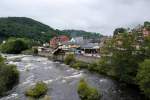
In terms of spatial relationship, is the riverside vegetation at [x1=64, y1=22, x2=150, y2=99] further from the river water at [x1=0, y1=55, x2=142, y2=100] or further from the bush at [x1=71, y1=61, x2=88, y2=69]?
the bush at [x1=71, y1=61, x2=88, y2=69]

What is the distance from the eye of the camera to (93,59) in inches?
2785

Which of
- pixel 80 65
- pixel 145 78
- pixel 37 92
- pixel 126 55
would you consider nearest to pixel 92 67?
pixel 80 65

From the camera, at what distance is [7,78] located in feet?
165

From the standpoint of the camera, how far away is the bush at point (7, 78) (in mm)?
45247

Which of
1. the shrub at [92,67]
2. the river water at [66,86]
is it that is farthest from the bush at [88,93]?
the shrub at [92,67]

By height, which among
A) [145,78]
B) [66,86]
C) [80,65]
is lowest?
[66,86]

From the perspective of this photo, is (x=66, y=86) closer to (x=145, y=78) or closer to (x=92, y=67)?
(x=145, y=78)

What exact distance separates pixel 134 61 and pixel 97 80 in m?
9.00

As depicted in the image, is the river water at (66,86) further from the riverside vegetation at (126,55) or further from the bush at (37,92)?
the riverside vegetation at (126,55)

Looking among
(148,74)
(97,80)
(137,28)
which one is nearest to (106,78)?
(97,80)

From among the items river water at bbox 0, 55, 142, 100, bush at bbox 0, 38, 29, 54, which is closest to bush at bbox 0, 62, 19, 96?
river water at bbox 0, 55, 142, 100

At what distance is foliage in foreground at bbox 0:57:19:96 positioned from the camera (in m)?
45.2

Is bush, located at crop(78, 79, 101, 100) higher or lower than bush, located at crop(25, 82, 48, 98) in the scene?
higher

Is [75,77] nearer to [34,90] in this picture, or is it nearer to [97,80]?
[97,80]
